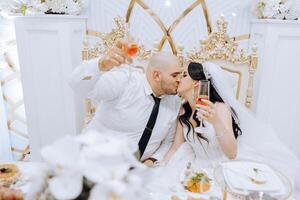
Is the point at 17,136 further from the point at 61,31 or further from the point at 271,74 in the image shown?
the point at 271,74

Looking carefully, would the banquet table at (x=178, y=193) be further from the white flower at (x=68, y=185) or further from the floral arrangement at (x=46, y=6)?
the floral arrangement at (x=46, y=6)

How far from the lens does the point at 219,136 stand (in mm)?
2055

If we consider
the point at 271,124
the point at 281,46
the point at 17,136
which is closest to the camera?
the point at 281,46

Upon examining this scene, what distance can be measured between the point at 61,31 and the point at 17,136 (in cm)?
152

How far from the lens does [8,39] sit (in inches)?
122

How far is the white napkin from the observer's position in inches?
54.7

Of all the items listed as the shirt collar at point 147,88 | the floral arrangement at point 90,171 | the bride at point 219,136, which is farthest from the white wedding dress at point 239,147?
the floral arrangement at point 90,171

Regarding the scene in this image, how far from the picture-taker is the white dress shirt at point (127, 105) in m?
2.21

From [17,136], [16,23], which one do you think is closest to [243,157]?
[16,23]

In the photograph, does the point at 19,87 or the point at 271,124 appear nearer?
the point at 271,124

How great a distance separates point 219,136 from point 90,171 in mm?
1411

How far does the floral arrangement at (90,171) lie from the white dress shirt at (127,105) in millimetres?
1339

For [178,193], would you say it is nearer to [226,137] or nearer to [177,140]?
[226,137]

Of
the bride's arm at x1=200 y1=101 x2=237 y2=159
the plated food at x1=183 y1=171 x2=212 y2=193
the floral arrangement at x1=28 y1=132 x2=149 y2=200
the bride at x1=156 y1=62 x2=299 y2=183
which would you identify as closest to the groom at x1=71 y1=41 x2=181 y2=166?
the bride at x1=156 y1=62 x2=299 y2=183
